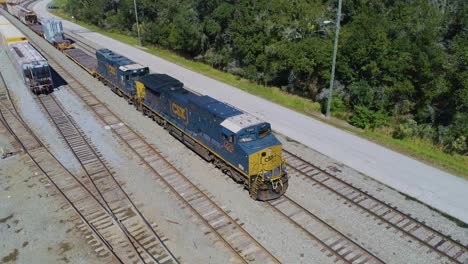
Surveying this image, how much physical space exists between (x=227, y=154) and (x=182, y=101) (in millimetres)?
5439

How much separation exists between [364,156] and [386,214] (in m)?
5.82

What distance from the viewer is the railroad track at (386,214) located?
A: 1395cm

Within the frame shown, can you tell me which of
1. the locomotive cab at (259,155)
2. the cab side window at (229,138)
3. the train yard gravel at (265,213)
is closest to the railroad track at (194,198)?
the train yard gravel at (265,213)

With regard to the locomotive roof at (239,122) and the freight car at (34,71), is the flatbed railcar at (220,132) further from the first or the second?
the freight car at (34,71)

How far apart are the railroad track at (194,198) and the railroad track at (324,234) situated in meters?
2.27

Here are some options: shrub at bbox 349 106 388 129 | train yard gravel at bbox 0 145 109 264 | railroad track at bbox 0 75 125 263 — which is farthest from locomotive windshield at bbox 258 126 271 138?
shrub at bbox 349 106 388 129

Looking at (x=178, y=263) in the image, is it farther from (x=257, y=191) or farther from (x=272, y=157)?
(x=272, y=157)

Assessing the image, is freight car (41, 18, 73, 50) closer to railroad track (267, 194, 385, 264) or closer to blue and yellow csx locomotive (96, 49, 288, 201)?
blue and yellow csx locomotive (96, 49, 288, 201)

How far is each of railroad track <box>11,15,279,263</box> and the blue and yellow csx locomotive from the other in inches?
77.1

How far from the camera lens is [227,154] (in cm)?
1750

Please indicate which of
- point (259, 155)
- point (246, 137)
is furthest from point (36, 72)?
point (259, 155)

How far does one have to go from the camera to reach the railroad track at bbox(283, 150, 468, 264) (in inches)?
549

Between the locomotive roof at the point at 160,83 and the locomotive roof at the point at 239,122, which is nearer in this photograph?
the locomotive roof at the point at 239,122

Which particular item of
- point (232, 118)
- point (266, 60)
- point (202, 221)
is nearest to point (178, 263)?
point (202, 221)
